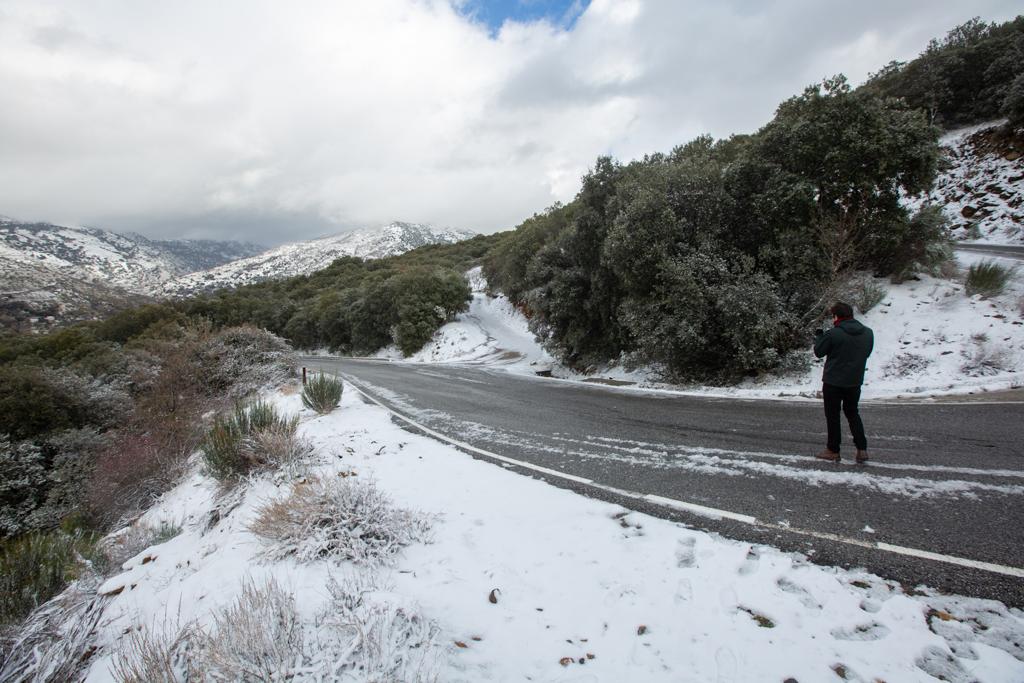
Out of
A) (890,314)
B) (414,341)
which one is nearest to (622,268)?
(890,314)

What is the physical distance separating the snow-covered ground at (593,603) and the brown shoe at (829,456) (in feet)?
8.10

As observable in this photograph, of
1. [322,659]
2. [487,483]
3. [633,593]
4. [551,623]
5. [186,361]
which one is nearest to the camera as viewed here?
[322,659]

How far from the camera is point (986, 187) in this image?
19.7 metres

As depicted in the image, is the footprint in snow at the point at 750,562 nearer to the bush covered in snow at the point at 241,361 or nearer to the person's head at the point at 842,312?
the person's head at the point at 842,312

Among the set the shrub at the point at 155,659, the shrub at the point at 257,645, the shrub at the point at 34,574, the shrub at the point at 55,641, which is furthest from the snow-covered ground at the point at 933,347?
the shrub at the point at 34,574

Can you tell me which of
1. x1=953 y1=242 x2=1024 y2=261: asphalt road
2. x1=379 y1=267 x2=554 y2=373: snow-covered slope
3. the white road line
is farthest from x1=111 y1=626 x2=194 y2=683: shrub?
x1=379 y1=267 x2=554 y2=373: snow-covered slope

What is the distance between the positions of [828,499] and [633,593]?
2323 mm

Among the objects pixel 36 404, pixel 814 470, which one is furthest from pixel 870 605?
pixel 36 404

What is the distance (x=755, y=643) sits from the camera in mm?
2428

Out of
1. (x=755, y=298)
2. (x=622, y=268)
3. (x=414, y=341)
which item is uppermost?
(x=622, y=268)

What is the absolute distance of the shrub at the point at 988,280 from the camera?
35.3ft

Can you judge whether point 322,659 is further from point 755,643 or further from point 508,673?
point 755,643

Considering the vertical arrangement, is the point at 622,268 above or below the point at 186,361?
above

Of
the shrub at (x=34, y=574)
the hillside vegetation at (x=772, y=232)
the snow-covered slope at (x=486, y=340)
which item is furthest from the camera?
the snow-covered slope at (x=486, y=340)
